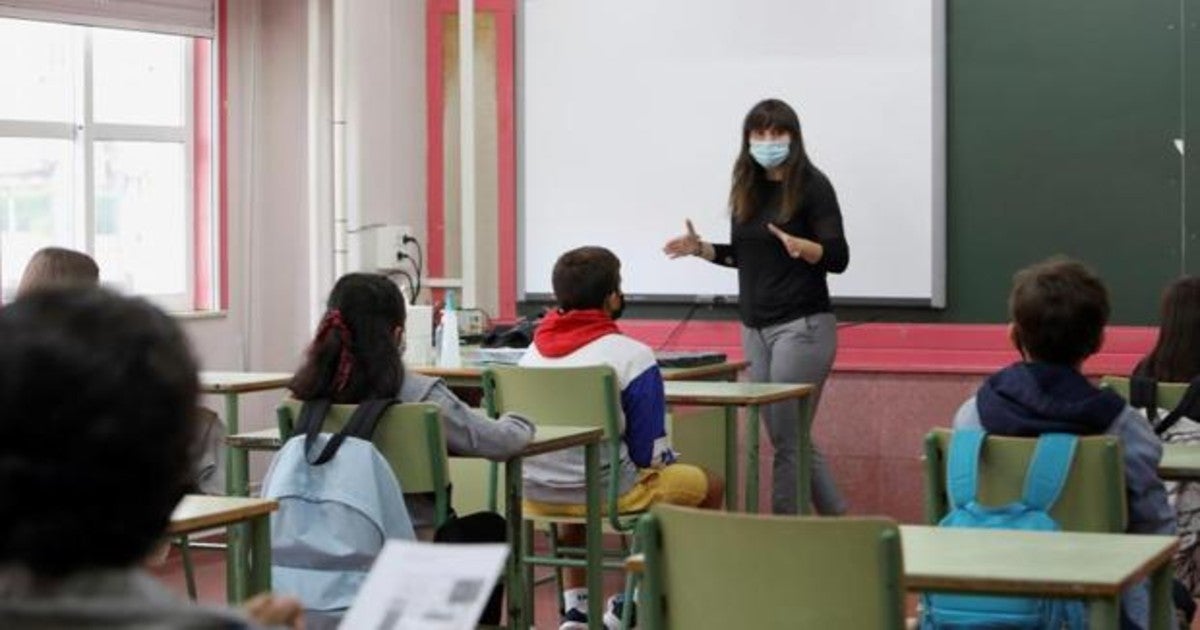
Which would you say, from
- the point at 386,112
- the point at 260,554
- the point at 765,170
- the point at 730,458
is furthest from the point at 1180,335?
the point at 386,112

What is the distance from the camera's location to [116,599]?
1441 mm

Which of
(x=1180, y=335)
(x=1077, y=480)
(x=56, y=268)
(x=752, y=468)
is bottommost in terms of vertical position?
(x=752, y=468)

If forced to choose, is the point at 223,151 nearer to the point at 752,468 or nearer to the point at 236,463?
the point at 752,468

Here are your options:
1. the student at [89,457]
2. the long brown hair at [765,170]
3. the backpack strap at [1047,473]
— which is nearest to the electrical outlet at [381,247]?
the long brown hair at [765,170]

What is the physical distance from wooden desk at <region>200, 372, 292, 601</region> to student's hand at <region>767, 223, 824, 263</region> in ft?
5.54

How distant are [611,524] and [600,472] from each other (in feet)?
0.61

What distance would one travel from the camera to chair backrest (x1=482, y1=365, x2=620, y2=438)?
5.57m

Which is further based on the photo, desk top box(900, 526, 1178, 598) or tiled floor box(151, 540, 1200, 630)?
tiled floor box(151, 540, 1200, 630)

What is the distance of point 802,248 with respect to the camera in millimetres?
6844

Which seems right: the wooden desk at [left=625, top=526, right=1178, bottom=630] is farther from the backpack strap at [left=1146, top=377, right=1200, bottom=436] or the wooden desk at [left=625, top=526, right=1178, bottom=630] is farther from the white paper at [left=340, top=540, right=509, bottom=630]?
the backpack strap at [left=1146, top=377, right=1200, bottom=436]

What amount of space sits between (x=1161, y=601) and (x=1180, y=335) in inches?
85.4

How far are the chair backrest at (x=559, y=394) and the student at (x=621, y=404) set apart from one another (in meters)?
0.13

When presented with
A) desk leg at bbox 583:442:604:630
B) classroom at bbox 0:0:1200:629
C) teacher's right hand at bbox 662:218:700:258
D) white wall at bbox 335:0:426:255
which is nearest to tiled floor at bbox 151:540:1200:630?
classroom at bbox 0:0:1200:629

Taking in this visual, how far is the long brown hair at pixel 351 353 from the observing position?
4.58 meters
